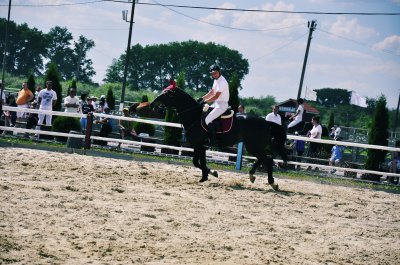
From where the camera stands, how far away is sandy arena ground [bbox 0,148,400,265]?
5.98 meters

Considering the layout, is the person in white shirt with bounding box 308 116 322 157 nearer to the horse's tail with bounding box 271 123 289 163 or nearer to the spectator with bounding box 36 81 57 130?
the horse's tail with bounding box 271 123 289 163

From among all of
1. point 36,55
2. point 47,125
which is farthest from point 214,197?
point 36,55

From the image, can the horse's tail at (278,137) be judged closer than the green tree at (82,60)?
Yes

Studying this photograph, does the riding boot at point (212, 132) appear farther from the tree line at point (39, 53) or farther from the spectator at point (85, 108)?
the tree line at point (39, 53)

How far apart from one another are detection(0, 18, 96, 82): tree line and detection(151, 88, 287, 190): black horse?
10181 cm

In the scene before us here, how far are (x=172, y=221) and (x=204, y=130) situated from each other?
487 centimetres

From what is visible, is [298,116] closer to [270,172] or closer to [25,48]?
[270,172]

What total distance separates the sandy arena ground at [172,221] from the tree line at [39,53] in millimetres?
103356

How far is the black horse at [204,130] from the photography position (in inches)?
480

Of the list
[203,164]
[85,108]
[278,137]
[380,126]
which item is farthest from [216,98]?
[380,126]

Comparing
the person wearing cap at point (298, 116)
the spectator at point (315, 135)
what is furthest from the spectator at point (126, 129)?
the spectator at point (315, 135)

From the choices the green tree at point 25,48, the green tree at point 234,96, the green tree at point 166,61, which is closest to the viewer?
the green tree at point 234,96

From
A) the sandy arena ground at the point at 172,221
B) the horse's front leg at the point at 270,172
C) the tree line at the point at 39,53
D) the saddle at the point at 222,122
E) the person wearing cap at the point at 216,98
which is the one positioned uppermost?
the tree line at the point at 39,53

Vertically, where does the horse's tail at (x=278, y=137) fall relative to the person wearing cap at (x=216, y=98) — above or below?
below
